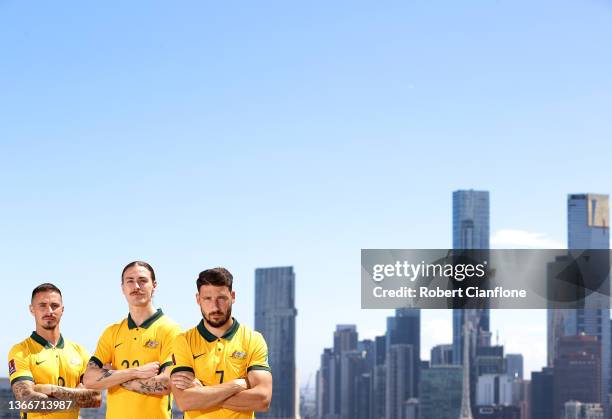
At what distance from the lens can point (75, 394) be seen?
13.8 m

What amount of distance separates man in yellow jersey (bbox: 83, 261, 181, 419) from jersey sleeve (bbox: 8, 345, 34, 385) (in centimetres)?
111

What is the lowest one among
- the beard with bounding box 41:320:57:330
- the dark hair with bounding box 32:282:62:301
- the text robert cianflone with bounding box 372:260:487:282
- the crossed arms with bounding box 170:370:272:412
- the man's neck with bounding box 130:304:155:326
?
the crossed arms with bounding box 170:370:272:412

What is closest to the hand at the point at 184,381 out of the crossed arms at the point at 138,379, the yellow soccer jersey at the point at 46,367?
the crossed arms at the point at 138,379

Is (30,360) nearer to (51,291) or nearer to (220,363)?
(51,291)

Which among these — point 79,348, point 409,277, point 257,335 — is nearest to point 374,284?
point 409,277

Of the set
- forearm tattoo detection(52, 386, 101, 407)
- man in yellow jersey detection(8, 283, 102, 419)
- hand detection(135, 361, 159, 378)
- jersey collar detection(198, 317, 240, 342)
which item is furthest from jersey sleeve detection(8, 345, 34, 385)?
jersey collar detection(198, 317, 240, 342)

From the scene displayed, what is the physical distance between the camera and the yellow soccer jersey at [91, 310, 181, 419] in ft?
43.2

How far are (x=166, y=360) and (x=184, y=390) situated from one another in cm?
125

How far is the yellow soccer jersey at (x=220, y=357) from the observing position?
39.1 ft

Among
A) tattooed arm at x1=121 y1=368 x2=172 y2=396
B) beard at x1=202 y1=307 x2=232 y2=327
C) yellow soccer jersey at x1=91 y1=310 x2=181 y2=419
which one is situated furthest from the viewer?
yellow soccer jersey at x1=91 y1=310 x2=181 y2=419

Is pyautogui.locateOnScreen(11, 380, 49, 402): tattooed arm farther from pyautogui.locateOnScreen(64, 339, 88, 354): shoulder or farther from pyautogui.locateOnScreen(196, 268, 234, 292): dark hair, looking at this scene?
pyautogui.locateOnScreen(196, 268, 234, 292): dark hair

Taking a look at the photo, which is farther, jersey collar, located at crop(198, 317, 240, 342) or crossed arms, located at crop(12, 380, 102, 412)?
crossed arms, located at crop(12, 380, 102, 412)

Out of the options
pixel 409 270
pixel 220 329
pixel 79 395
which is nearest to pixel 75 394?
pixel 79 395

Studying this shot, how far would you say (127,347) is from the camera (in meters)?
13.2
